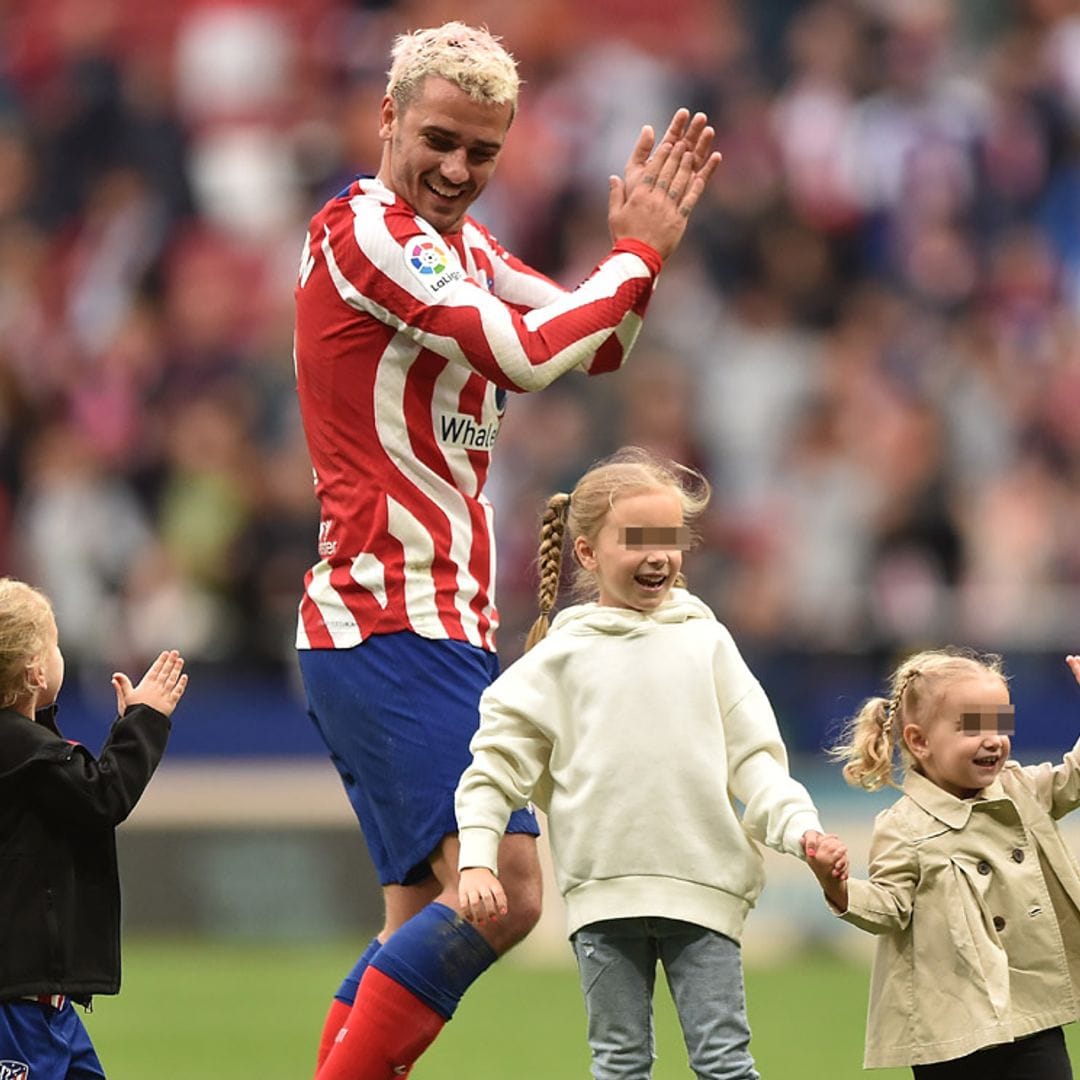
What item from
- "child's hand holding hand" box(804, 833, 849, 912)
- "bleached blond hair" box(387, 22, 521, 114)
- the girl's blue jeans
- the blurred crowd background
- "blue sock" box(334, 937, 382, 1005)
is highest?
the blurred crowd background

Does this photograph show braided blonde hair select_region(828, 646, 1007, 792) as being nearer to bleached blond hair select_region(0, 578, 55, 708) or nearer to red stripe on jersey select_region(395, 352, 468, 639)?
red stripe on jersey select_region(395, 352, 468, 639)

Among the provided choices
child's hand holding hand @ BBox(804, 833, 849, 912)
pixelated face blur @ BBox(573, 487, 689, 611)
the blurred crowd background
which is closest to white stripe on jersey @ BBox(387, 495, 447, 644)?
pixelated face blur @ BBox(573, 487, 689, 611)

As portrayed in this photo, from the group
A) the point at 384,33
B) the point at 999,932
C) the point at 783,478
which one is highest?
the point at 384,33

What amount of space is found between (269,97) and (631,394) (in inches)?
141

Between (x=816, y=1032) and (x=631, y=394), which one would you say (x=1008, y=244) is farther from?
(x=816, y=1032)

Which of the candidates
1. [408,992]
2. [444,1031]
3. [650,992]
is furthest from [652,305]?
[650,992]

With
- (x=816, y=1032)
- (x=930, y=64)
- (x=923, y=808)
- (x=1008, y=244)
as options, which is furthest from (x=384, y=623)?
(x=930, y=64)

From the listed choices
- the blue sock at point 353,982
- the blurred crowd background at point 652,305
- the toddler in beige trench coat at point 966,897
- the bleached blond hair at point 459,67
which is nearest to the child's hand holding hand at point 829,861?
the toddler in beige trench coat at point 966,897

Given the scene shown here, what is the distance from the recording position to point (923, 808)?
5.34 meters

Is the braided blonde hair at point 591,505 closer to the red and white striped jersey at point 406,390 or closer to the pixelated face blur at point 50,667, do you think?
the red and white striped jersey at point 406,390

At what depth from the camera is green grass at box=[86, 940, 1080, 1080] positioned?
8.77 meters

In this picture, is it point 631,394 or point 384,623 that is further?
point 631,394

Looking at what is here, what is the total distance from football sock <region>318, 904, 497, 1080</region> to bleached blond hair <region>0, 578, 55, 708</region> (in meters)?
0.94

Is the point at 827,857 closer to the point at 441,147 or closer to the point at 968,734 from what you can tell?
the point at 968,734
